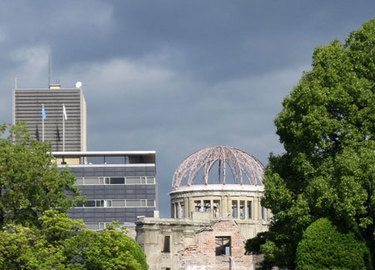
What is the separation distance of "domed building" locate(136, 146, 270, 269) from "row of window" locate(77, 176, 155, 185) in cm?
3932

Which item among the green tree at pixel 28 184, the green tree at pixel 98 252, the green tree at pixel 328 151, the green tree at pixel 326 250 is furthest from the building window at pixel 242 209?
the green tree at pixel 326 250

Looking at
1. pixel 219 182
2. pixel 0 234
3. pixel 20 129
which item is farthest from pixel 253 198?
pixel 0 234

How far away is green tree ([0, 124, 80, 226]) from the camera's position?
183 ft

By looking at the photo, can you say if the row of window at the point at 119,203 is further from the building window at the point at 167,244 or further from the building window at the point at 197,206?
the building window at the point at 167,244

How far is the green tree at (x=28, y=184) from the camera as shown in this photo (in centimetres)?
5588

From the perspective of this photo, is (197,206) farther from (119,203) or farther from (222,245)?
(119,203)

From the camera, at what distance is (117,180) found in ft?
466

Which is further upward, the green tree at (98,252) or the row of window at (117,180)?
the row of window at (117,180)

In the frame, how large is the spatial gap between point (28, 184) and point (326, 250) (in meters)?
18.2

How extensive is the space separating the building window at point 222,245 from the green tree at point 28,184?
2101cm

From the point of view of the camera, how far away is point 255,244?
181 ft

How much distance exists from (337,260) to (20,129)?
21986mm

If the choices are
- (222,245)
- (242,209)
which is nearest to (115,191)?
(242,209)

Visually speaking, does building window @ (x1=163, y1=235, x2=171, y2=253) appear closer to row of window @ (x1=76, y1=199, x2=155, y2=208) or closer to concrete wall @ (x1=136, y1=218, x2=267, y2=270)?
concrete wall @ (x1=136, y1=218, x2=267, y2=270)
